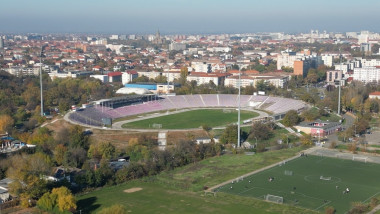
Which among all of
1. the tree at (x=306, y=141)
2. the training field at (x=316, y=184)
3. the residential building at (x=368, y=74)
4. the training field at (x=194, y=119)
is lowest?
the training field at (x=316, y=184)

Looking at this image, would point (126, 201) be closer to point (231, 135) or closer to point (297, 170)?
point (297, 170)

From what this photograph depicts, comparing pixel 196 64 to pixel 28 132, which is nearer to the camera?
pixel 28 132

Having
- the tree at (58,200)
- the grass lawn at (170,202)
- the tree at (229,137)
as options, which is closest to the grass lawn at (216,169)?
the grass lawn at (170,202)

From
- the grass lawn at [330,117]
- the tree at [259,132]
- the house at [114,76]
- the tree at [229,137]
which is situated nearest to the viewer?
the tree at [229,137]

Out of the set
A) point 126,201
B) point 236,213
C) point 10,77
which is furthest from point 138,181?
point 10,77

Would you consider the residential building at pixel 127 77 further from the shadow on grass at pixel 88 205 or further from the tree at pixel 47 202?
the tree at pixel 47 202
